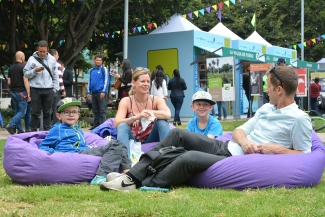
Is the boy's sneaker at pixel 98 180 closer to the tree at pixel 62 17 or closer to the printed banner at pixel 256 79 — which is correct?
the tree at pixel 62 17

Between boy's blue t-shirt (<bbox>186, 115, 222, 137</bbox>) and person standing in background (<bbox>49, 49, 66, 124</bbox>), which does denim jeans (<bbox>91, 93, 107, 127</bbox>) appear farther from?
boy's blue t-shirt (<bbox>186, 115, 222, 137</bbox>)

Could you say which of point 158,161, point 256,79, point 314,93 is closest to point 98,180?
point 158,161

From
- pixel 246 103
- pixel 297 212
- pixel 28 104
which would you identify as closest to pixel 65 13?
pixel 28 104

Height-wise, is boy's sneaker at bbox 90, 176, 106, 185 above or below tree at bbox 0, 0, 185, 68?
below

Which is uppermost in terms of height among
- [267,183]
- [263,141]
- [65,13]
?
[65,13]

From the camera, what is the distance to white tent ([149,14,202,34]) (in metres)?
21.2

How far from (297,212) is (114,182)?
1676mm

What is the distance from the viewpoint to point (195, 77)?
20.2m

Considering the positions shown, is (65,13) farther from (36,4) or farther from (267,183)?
(267,183)

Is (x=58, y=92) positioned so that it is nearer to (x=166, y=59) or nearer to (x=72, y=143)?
(x=72, y=143)

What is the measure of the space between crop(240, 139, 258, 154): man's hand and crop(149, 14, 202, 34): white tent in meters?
16.1

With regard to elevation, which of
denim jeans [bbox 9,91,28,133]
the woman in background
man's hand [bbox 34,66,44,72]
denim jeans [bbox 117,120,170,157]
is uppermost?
man's hand [bbox 34,66,44,72]

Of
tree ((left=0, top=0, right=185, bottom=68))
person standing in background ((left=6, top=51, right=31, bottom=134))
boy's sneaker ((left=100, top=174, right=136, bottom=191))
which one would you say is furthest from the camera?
tree ((left=0, top=0, right=185, bottom=68))

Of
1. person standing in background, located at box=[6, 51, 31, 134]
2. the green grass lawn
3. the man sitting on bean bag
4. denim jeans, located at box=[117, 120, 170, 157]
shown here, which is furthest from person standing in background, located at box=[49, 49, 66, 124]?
the green grass lawn
